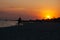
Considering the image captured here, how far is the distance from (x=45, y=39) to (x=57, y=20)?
8.20 metres

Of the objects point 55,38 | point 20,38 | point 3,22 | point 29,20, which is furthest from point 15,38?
point 29,20

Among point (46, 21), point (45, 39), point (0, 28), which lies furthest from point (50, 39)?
point (46, 21)

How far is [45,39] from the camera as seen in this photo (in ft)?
38.5

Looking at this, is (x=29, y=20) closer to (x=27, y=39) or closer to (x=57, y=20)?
(x=57, y=20)

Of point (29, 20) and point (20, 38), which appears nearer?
point (20, 38)

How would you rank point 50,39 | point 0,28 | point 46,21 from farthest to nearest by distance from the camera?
point 46,21, point 0,28, point 50,39

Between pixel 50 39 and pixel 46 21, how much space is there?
732cm

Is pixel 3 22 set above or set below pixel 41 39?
above

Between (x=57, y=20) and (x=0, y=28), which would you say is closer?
(x=0, y=28)

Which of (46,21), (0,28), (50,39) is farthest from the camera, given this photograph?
(46,21)

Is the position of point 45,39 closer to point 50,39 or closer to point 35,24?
point 50,39

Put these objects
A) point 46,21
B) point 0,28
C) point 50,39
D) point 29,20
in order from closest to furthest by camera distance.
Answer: point 50,39 → point 0,28 → point 29,20 → point 46,21

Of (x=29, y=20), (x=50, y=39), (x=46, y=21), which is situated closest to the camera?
(x=50, y=39)

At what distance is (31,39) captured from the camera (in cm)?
1170
